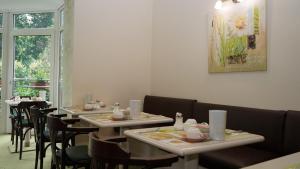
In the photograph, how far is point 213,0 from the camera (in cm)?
321

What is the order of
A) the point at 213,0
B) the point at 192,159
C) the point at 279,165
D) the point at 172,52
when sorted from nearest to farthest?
1. the point at 279,165
2. the point at 192,159
3. the point at 213,0
4. the point at 172,52

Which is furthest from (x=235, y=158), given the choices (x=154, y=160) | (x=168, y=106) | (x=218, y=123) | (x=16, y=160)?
(x=16, y=160)

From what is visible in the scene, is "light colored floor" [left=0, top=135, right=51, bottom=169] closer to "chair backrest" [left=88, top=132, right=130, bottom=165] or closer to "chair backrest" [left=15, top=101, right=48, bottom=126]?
"chair backrest" [left=15, top=101, right=48, bottom=126]

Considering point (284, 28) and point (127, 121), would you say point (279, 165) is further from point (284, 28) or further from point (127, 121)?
point (284, 28)

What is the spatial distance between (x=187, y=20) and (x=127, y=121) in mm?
1840

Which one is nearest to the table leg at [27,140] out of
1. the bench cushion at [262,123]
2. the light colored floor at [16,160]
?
the light colored floor at [16,160]

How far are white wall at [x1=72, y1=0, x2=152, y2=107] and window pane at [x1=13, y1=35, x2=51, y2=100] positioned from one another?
2109 mm

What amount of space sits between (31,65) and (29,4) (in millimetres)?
1248

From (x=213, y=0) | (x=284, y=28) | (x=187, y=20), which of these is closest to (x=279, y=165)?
(x=284, y=28)

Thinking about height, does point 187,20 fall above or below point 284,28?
above

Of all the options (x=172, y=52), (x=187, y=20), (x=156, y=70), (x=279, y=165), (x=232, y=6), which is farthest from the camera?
(x=156, y=70)

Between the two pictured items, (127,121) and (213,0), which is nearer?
(127,121)

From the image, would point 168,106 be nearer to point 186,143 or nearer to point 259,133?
point 259,133

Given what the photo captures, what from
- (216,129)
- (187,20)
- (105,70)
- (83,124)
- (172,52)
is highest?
(187,20)
